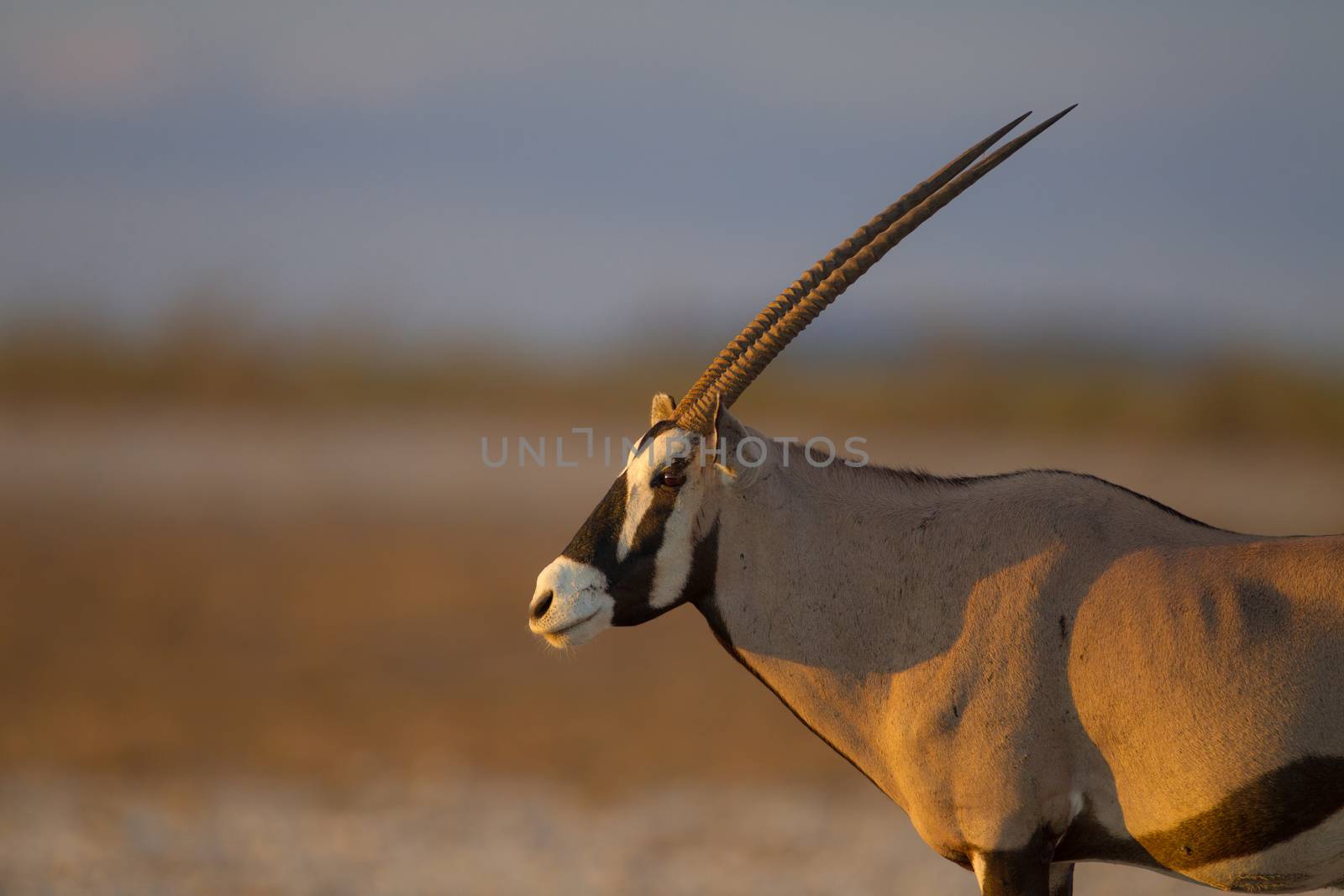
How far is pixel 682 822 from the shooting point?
12.7 meters

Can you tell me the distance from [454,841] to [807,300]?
811cm

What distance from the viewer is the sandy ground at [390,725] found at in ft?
36.6

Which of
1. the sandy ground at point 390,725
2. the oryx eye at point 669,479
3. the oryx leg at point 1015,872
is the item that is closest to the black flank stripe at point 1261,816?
the oryx leg at point 1015,872

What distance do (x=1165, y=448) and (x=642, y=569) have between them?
3669cm

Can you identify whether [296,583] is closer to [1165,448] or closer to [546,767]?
[546,767]

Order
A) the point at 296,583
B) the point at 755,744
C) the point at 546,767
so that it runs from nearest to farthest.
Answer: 1. the point at 546,767
2. the point at 755,744
3. the point at 296,583

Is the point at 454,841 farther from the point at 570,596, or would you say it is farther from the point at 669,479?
the point at 669,479

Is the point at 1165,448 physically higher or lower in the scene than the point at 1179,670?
lower

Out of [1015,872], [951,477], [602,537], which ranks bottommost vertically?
[1015,872]

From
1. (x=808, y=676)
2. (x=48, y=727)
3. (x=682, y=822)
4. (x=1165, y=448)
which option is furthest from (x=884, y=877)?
(x=1165, y=448)

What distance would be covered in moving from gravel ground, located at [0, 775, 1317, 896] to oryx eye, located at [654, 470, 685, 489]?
6326 millimetres

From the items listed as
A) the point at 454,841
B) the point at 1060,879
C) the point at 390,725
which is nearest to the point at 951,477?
the point at 1060,879

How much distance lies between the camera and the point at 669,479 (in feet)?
16.6

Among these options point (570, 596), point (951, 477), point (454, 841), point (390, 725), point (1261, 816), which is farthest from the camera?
point (390, 725)
